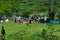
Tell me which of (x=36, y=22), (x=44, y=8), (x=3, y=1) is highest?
(x=3, y=1)

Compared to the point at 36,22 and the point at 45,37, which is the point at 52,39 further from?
the point at 36,22

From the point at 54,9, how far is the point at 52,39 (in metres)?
12.2

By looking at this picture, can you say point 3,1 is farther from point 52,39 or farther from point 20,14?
point 20,14

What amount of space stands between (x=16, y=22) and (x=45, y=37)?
1253 cm

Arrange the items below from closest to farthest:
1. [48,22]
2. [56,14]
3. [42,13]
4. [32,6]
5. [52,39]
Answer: [52,39] → [32,6] → [48,22] → [56,14] → [42,13]

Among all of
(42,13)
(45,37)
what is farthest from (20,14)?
(45,37)

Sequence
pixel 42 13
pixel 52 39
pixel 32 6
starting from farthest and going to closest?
pixel 42 13 < pixel 32 6 < pixel 52 39

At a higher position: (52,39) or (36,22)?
(52,39)

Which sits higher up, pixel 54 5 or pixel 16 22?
pixel 54 5

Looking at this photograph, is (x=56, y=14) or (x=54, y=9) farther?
(x=56, y=14)

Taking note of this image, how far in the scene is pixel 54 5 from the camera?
21594 millimetres

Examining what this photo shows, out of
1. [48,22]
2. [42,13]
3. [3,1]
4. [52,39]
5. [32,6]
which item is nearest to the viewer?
[3,1]

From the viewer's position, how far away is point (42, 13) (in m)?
25.3

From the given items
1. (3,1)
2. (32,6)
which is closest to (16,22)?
(32,6)
